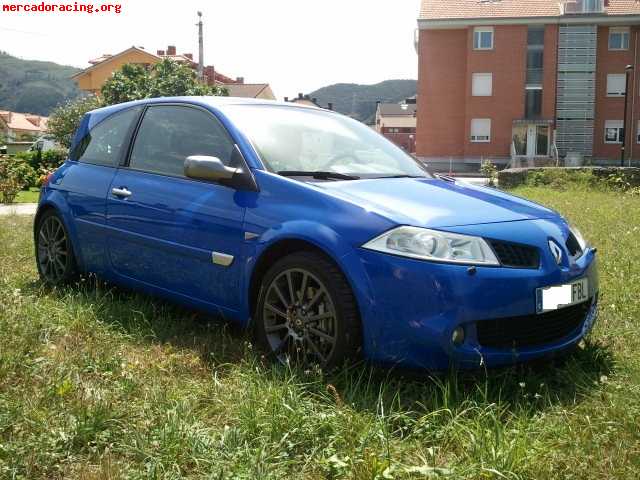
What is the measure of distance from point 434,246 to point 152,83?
45291 millimetres

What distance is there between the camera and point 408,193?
3.58 meters

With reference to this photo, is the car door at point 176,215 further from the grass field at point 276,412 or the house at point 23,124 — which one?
the house at point 23,124

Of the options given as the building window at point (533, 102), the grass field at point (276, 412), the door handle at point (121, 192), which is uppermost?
the building window at point (533, 102)

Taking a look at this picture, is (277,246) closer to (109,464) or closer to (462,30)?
(109,464)

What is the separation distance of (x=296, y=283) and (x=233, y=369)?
53 cm

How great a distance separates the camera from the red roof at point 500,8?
42.7 m

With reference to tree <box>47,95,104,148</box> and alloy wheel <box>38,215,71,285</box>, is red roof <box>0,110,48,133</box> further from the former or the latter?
alloy wheel <box>38,215,71,285</box>

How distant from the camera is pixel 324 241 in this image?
3.22 metres

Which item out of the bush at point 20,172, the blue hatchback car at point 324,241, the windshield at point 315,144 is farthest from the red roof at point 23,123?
the windshield at point 315,144

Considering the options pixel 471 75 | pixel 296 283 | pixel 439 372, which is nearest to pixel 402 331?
pixel 439 372

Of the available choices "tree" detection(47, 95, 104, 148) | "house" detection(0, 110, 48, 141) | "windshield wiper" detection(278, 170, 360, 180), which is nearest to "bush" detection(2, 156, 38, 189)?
"windshield wiper" detection(278, 170, 360, 180)

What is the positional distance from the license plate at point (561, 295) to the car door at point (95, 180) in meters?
2.97

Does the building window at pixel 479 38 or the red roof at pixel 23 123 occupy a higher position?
the building window at pixel 479 38

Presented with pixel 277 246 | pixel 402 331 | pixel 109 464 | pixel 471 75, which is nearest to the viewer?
pixel 109 464
